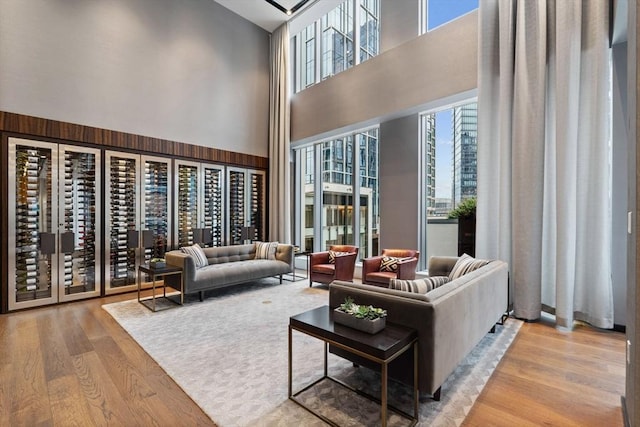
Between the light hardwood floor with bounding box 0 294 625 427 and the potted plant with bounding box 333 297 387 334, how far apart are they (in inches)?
33.3

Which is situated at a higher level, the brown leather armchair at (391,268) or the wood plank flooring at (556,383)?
the brown leather armchair at (391,268)

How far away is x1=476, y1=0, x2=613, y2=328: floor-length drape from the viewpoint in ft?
11.4

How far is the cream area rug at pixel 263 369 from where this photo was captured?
2057 millimetres

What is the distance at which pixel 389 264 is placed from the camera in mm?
4949

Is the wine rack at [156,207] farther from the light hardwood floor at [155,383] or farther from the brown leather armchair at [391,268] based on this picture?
the brown leather armchair at [391,268]

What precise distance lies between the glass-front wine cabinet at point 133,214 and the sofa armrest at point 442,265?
4709mm

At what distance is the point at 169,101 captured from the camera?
19.6 feet

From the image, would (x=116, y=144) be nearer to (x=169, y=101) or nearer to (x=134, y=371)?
(x=169, y=101)

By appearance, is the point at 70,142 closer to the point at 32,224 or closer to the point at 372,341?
the point at 32,224

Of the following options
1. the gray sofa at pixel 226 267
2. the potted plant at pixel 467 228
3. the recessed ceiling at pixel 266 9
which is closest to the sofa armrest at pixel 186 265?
the gray sofa at pixel 226 267

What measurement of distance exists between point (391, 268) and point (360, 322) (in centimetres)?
301

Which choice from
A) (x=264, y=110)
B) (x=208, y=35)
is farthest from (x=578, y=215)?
(x=208, y=35)

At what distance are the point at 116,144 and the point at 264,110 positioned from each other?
3.46 meters

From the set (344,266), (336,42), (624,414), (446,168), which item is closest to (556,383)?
(624,414)
